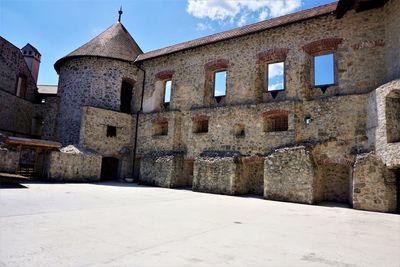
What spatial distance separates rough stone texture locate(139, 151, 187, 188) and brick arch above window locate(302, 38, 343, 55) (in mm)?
7768

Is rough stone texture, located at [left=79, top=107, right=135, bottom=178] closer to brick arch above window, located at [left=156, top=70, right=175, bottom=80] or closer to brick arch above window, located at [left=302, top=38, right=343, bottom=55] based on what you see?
brick arch above window, located at [left=156, top=70, right=175, bottom=80]

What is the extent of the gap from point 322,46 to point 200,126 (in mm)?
6861

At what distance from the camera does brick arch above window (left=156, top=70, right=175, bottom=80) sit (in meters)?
15.3

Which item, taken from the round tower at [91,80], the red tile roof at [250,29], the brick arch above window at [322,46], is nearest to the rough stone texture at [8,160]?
the round tower at [91,80]

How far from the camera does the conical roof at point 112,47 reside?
16453 mm

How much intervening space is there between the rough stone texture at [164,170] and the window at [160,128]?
150 centimetres

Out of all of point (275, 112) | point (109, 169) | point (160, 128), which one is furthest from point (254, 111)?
point (109, 169)

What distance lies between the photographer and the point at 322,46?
35.6 ft

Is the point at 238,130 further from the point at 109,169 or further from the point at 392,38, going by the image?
the point at 109,169

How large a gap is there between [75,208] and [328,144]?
8.74 meters

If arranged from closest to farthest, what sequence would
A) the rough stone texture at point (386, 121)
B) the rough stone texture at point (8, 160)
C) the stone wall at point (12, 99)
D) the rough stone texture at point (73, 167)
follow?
the rough stone texture at point (386, 121)
the rough stone texture at point (8, 160)
the rough stone texture at point (73, 167)
the stone wall at point (12, 99)

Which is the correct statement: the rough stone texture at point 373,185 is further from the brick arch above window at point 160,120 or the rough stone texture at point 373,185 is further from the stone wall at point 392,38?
the brick arch above window at point 160,120

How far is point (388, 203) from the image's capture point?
314 inches

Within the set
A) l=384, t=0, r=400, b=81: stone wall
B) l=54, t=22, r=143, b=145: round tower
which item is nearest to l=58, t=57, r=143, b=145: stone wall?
l=54, t=22, r=143, b=145: round tower
